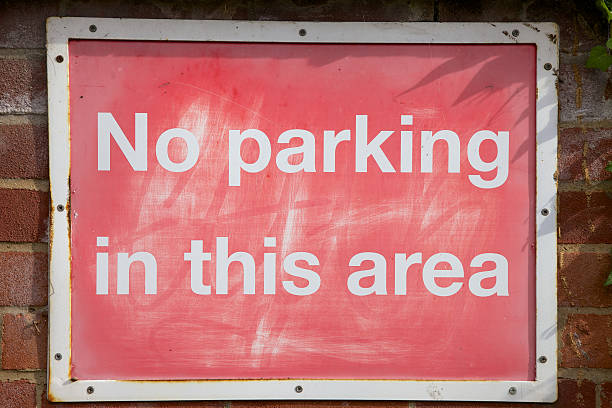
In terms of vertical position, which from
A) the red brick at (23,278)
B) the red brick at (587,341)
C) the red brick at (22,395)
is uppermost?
the red brick at (23,278)

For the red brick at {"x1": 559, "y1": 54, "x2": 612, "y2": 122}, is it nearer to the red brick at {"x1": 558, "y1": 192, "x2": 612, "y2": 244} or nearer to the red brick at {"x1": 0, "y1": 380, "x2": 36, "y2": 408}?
the red brick at {"x1": 558, "y1": 192, "x2": 612, "y2": 244}

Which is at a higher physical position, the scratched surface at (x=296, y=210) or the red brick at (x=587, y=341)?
the scratched surface at (x=296, y=210)

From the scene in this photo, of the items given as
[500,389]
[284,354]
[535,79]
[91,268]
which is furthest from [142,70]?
[500,389]

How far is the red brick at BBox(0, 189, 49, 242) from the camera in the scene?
2.79 feet

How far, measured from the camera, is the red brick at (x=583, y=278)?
0.86m

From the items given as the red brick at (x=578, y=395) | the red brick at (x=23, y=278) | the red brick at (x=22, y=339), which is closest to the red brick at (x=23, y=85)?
the red brick at (x=23, y=278)

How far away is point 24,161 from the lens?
851mm

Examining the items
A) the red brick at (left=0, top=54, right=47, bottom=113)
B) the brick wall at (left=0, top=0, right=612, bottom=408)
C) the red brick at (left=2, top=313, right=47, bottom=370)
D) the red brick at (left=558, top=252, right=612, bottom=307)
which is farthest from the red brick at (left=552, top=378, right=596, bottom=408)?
the red brick at (left=0, top=54, right=47, bottom=113)

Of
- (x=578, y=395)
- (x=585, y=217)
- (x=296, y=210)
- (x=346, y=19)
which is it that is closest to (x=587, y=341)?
(x=578, y=395)

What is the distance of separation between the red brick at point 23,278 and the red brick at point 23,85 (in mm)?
238

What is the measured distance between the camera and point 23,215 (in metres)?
0.85

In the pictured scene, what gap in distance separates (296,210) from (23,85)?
1.60ft

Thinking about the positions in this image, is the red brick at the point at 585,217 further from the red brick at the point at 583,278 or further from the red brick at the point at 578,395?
the red brick at the point at 578,395

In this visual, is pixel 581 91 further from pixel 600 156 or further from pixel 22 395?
pixel 22 395
